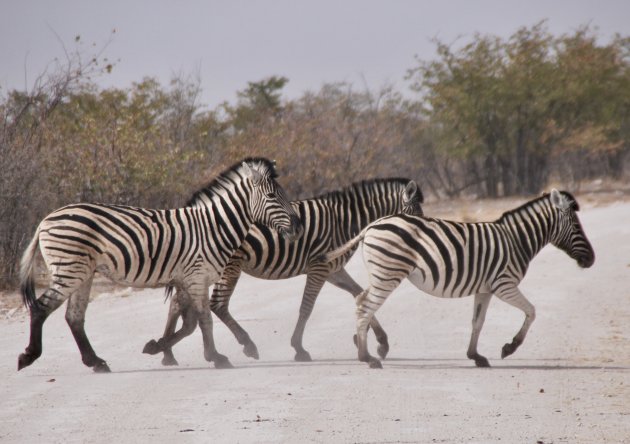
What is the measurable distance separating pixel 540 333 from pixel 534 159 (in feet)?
99.5

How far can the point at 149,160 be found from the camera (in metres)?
18.3

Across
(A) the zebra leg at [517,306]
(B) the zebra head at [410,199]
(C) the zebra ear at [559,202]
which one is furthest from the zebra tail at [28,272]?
(C) the zebra ear at [559,202]

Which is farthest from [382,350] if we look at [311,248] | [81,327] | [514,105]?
[514,105]

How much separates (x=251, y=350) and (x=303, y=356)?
485 millimetres

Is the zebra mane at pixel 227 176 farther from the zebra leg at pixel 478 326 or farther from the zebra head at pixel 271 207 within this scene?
the zebra leg at pixel 478 326

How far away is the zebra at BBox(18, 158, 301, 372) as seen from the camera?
27.7 feet

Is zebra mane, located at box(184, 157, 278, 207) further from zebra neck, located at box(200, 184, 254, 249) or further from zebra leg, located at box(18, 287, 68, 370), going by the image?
zebra leg, located at box(18, 287, 68, 370)

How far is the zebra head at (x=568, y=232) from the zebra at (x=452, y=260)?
17 cm

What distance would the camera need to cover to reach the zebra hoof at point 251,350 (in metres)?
9.56

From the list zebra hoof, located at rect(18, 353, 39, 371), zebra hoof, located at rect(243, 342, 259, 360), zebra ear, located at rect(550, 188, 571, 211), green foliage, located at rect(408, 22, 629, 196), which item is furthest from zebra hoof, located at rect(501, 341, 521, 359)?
green foliage, located at rect(408, 22, 629, 196)

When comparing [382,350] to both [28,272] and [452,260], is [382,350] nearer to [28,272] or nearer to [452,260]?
[452,260]

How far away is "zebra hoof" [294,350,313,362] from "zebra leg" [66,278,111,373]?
1767mm

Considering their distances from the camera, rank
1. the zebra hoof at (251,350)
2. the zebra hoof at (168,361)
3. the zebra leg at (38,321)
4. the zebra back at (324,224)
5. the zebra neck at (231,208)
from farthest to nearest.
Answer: the zebra back at (324,224), the zebra hoof at (251,350), the zebra neck at (231,208), the zebra hoof at (168,361), the zebra leg at (38,321)

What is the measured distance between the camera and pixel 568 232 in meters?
9.73
